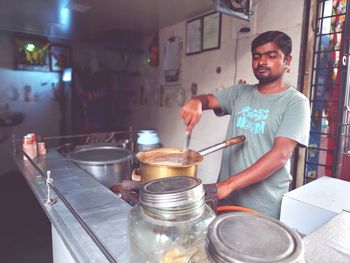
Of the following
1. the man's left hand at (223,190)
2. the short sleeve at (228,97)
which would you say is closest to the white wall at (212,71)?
the short sleeve at (228,97)

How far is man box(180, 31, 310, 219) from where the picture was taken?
1.31 metres

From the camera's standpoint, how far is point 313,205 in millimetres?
1071

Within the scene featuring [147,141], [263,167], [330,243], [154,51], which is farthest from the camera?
[154,51]

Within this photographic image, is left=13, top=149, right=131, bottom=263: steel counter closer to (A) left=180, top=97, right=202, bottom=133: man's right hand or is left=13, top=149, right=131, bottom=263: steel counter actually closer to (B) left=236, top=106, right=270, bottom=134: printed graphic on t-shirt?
(A) left=180, top=97, right=202, bottom=133: man's right hand

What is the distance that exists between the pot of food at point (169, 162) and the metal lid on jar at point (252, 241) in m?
0.41

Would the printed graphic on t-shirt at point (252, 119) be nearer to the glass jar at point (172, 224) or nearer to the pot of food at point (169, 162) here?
Answer: the pot of food at point (169, 162)

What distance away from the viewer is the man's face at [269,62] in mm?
1483

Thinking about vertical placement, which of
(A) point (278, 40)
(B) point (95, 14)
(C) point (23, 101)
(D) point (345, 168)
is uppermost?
(B) point (95, 14)

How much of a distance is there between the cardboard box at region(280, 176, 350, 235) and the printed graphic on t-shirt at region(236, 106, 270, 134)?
1.42 feet

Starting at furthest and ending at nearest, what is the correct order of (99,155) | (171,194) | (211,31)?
(211,31) < (99,155) < (171,194)

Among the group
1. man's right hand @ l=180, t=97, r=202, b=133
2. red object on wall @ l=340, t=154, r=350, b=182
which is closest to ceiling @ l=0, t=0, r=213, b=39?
man's right hand @ l=180, t=97, r=202, b=133

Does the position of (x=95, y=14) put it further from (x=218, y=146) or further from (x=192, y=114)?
(x=218, y=146)

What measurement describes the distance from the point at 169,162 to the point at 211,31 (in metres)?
2.46

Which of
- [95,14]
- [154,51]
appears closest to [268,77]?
[95,14]
